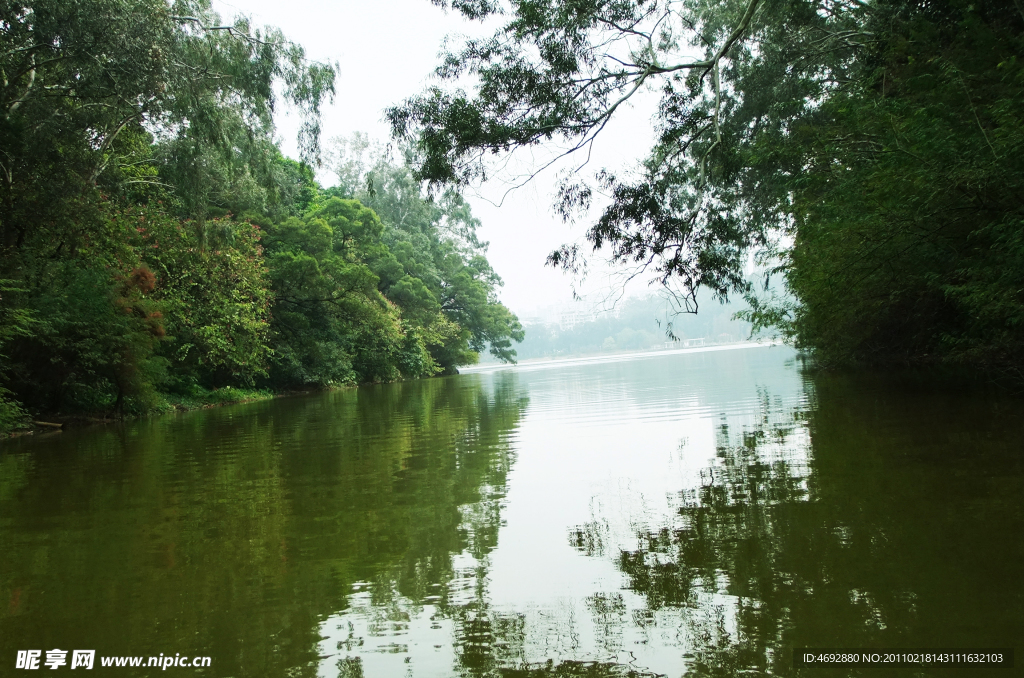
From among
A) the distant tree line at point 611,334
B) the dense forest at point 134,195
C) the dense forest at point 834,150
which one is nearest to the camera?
the dense forest at point 834,150

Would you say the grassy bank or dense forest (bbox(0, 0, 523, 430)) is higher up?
dense forest (bbox(0, 0, 523, 430))

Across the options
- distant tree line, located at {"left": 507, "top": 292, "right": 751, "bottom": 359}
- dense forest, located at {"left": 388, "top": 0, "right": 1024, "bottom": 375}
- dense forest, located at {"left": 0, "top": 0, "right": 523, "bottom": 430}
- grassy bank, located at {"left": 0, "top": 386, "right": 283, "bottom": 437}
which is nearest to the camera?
dense forest, located at {"left": 388, "top": 0, "right": 1024, "bottom": 375}

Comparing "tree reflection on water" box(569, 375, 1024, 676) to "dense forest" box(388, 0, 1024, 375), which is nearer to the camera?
"tree reflection on water" box(569, 375, 1024, 676)

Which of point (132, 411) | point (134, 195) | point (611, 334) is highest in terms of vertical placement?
point (134, 195)

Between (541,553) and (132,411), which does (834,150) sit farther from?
(132,411)

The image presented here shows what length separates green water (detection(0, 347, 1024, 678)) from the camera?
3062mm

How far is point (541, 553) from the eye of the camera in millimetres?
4457

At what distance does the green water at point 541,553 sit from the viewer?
306 centimetres

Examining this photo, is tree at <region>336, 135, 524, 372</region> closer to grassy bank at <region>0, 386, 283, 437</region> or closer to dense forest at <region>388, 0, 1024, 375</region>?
grassy bank at <region>0, 386, 283, 437</region>

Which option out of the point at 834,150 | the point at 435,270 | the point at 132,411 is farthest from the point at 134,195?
the point at 435,270

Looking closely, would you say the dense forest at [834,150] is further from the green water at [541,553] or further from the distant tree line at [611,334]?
the distant tree line at [611,334]

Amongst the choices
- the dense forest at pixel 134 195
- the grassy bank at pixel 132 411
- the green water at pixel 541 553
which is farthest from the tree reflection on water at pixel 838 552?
the grassy bank at pixel 132 411

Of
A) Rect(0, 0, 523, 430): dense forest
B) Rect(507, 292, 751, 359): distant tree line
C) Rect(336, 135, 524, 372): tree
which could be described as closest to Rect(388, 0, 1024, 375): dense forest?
Rect(0, 0, 523, 430): dense forest

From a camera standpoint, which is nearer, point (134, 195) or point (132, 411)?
point (132, 411)
